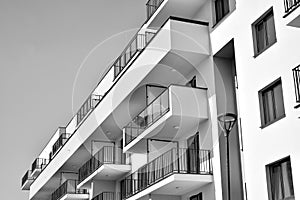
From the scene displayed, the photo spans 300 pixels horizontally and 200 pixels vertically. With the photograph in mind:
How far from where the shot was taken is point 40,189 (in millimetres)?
42938

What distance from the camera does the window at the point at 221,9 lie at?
75.0 ft

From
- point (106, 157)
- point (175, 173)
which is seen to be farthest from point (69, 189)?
point (175, 173)

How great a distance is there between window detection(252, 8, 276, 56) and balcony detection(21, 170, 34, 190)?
33.6m

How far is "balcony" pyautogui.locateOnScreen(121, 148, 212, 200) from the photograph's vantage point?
2197 cm

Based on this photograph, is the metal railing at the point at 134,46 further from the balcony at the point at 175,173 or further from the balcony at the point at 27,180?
the balcony at the point at 27,180

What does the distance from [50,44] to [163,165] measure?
30.2ft

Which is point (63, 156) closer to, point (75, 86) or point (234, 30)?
point (75, 86)

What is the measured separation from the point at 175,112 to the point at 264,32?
16.0 feet

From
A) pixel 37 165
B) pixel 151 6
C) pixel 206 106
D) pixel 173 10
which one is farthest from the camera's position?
pixel 37 165

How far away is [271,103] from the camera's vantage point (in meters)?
19.2

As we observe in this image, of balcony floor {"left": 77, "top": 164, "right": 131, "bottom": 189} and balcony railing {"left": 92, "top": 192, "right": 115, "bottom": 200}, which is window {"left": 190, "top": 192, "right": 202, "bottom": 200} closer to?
balcony floor {"left": 77, "top": 164, "right": 131, "bottom": 189}

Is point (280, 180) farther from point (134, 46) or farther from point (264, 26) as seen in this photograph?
point (134, 46)

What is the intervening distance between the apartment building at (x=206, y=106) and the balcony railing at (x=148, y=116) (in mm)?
56

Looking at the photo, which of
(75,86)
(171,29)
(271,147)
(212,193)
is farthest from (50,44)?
(271,147)
